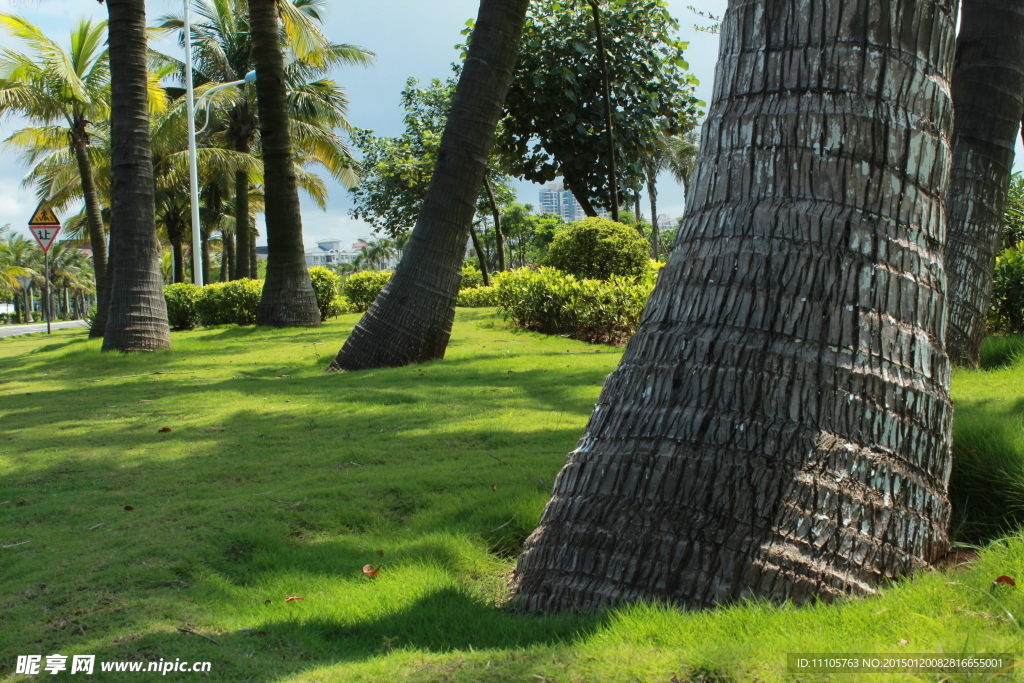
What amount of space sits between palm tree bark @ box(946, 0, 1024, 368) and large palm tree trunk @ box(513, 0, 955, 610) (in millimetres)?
3105

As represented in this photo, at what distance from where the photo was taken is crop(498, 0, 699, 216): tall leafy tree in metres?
15.5

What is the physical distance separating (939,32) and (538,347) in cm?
836

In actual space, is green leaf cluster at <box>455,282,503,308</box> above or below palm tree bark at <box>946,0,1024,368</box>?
below

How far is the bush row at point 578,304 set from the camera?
438 inches

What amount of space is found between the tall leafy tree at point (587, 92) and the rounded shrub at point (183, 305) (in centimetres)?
859

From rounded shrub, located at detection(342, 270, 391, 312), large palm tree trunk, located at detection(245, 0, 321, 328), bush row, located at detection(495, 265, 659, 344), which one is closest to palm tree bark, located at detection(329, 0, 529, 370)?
bush row, located at detection(495, 265, 659, 344)

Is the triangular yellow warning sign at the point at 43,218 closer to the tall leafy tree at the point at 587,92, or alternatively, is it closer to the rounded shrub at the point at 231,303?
the rounded shrub at the point at 231,303

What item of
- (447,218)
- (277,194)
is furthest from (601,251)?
(447,218)

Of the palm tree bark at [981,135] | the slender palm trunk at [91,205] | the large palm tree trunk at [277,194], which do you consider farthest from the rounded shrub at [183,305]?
the palm tree bark at [981,135]

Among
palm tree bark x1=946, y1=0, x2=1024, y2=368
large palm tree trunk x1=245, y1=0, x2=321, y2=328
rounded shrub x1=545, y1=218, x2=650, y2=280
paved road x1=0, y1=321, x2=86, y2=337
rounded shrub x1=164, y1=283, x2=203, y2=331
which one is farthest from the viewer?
paved road x1=0, y1=321, x2=86, y2=337

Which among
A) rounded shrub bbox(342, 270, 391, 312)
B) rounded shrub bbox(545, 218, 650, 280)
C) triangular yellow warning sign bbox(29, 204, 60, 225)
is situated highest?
triangular yellow warning sign bbox(29, 204, 60, 225)

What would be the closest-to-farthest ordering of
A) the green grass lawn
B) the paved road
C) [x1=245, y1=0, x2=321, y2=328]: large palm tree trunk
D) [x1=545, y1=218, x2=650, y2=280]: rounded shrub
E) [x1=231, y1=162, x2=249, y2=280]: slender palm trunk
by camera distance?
the green grass lawn
[x1=245, y1=0, x2=321, y2=328]: large palm tree trunk
[x1=545, y1=218, x2=650, y2=280]: rounded shrub
[x1=231, y1=162, x2=249, y2=280]: slender palm trunk
the paved road

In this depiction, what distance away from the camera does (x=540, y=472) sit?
Result: 4.34 meters

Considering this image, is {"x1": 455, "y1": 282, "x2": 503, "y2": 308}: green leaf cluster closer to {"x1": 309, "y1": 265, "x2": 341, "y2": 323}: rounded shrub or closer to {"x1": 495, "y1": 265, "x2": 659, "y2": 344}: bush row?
{"x1": 309, "y1": 265, "x2": 341, "y2": 323}: rounded shrub
